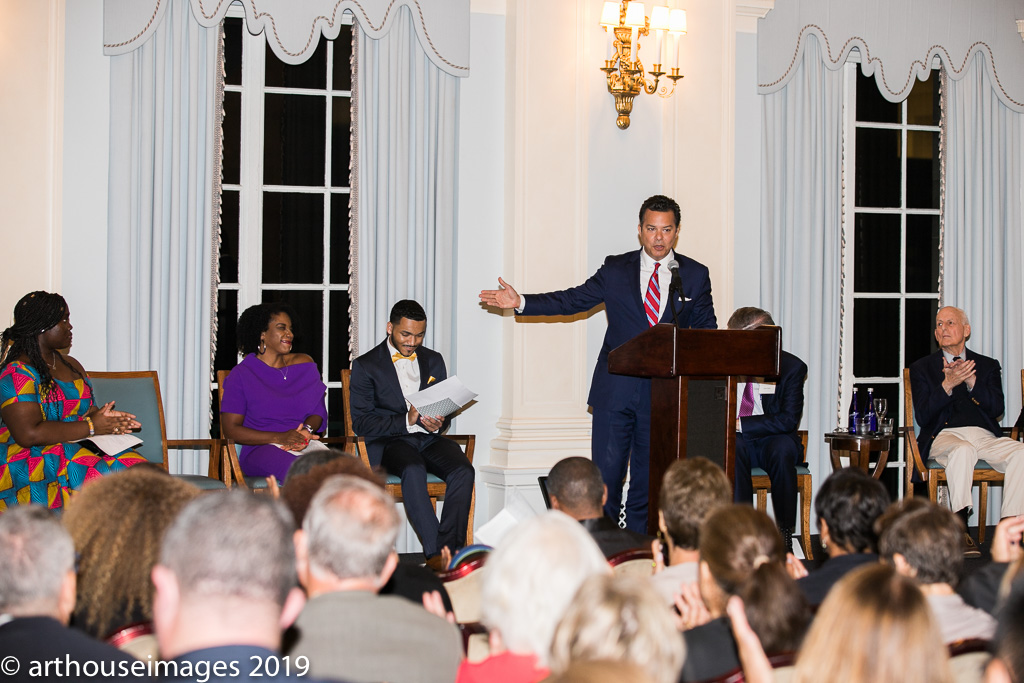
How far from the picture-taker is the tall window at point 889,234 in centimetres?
644

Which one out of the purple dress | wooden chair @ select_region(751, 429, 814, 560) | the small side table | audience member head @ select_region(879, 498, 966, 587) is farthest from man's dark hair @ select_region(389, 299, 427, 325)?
audience member head @ select_region(879, 498, 966, 587)

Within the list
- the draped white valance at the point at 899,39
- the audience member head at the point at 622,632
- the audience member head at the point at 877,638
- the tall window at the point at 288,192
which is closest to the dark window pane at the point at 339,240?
the tall window at the point at 288,192

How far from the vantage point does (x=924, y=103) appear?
6.59 m

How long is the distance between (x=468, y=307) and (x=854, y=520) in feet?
10.9

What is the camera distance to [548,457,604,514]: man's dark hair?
3.15m

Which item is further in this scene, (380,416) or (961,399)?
(961,399)

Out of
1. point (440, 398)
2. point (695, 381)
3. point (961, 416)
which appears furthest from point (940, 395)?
point (440, 398)

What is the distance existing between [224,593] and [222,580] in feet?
0.06

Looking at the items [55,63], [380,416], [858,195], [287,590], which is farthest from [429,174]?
[287,590]

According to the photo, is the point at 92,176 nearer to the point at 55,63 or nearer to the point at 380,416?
the point at 55,63

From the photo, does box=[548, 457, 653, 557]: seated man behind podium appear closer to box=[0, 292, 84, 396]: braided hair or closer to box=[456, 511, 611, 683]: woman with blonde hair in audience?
box=[456, 511, 611, 683]: woman with blonde hair in audience

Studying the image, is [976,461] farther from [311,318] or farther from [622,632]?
[622,632]

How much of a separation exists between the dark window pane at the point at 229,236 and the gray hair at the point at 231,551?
13.7 ft

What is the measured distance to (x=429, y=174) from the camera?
5609 millimetres
